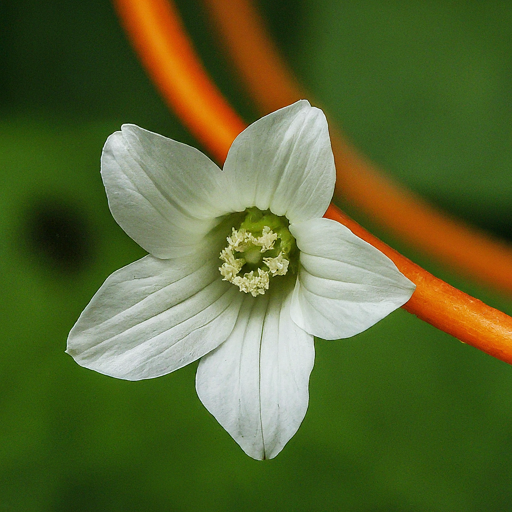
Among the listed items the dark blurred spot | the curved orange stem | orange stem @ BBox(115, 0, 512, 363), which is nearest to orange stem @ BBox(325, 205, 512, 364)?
orange stem @ BBox(115, 0, 512, 363)

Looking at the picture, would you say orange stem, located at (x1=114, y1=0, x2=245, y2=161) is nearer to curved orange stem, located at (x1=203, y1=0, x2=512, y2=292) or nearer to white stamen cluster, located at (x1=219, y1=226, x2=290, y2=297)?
white stamen cluster, located at (x1=219, y1=226, x2=290, y2=297)

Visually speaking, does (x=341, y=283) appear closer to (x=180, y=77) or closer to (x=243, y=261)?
(x=243, y=261)

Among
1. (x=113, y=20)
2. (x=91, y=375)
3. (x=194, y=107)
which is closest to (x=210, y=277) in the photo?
(x=194, y=107)

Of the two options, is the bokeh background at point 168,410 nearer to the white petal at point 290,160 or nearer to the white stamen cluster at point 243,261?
the white stamen cluster at point 243,261

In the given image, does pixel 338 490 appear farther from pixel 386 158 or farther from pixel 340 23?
pixel 340 23

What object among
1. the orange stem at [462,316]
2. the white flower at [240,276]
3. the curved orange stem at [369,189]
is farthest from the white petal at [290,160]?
the curved orange stem at [369,189]

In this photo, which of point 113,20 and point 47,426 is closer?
point 47,426

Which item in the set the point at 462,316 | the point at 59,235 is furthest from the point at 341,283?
the point at 59,235
